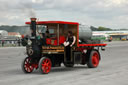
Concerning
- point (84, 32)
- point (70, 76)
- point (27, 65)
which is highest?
point (84, 32)

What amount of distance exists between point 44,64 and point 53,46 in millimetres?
940

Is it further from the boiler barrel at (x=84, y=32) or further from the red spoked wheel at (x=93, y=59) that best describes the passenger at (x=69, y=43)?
the red spoked wheel at (x=93, y=59)

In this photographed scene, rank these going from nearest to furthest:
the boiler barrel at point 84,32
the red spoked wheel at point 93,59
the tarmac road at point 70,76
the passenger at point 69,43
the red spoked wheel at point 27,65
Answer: the tarmac road at point 70,76 < the red spoked wheel at point 27,65 < the passenger at point 69,43 < the boiler barrel at point 84,32 < the red spoked wheel at point 93,59

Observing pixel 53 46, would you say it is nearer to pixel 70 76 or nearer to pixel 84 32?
pixel 70 76

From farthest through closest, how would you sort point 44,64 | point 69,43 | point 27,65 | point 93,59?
point 93,59, point 69,43, point 27,65, point 44,64

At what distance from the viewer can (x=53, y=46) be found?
11133mm

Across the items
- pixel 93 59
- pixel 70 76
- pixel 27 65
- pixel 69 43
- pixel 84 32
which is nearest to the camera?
pixel 70 76

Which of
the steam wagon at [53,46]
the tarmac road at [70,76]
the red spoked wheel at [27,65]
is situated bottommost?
the tarmac road at [70,76]

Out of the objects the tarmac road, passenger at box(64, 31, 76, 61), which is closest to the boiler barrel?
passenger at box(64, 31, 76, 61)

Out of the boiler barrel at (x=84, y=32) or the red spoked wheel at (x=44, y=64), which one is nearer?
the red spoked wheel at (x=44, y=64)

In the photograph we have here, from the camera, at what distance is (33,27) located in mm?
10445

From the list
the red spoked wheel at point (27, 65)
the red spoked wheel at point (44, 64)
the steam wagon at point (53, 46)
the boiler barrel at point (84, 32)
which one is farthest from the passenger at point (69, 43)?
the red spoked wheel at point (27, 65)

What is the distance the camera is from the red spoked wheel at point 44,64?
1035cm

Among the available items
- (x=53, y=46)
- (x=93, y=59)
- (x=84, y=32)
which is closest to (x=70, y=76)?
(x=53, y=46)
